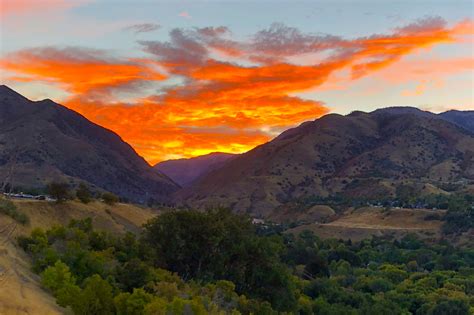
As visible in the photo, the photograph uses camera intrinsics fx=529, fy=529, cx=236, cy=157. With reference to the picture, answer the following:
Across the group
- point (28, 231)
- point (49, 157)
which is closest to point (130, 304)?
point (28, 231)

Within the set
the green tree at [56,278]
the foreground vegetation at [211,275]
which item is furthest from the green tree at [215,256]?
the green tree at [56,278]

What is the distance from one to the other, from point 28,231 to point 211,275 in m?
13.5

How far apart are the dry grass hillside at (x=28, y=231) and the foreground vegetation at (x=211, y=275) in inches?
34.7

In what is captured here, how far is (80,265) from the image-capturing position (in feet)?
95.1

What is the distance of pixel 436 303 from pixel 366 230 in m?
56.5

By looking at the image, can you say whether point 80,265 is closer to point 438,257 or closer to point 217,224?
point 217,224

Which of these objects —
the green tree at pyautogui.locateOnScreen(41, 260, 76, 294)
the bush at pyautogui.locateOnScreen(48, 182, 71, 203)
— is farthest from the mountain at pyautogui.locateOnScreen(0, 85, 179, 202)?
the green tree at pyautogui.locateOnScreen(41, 260, 76, 294)

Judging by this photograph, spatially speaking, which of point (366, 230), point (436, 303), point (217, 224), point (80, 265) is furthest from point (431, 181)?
point (80, 265)

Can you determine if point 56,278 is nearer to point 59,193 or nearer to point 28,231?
A: point 28,231

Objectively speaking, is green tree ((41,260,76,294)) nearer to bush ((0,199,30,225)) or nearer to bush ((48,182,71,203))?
bush ((0,199,30,225))

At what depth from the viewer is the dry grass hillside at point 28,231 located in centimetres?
2136

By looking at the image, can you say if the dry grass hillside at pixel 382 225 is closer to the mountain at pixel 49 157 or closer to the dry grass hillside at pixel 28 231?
the dry grass hillside at pixel 28 231

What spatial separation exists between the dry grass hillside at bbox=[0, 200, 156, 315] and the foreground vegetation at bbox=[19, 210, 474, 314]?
88 cm

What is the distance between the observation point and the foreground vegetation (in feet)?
81.0
